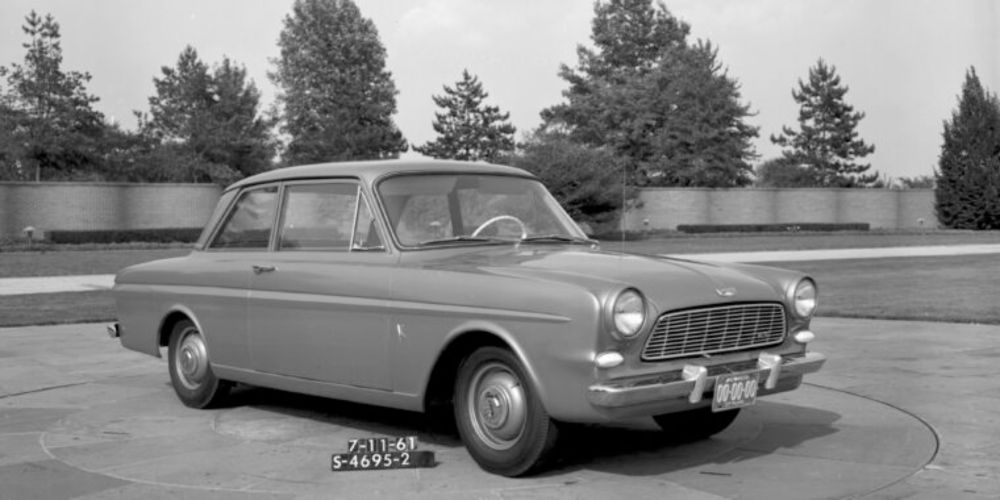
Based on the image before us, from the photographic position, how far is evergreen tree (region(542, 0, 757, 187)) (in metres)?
64.3

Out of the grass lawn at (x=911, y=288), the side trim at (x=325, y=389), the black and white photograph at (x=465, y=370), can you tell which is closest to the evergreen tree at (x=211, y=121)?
the grass lawn at (x=911, y=288)

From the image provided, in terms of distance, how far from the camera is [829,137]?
7638 centimetres

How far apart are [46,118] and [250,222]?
1943 inches

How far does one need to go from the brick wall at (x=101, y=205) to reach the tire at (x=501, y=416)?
1660 inches

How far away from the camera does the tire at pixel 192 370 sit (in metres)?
7.18

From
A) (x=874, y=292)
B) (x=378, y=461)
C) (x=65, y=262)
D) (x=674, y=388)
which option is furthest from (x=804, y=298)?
(x=65, y=262)

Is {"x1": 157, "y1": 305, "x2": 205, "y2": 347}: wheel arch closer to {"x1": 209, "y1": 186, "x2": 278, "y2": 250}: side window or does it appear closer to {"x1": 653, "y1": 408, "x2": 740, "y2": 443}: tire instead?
{"x1": 209, "y1": 186, "x2": 278, "y2": 250}: side window

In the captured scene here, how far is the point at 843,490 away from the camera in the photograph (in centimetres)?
474

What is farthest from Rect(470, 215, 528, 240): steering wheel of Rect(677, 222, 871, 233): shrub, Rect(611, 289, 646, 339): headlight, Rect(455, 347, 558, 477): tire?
Rect(677, 222, 871, 233): shrub

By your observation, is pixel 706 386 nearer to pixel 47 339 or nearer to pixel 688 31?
pixel 47 339

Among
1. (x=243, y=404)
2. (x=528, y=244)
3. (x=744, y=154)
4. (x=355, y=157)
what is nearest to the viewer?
(x=528, y=244)

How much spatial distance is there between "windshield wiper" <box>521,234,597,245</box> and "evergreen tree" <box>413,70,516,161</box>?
62.3 meters

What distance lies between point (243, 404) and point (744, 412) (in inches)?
138

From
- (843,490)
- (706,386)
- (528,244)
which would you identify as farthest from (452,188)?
(843,490)
